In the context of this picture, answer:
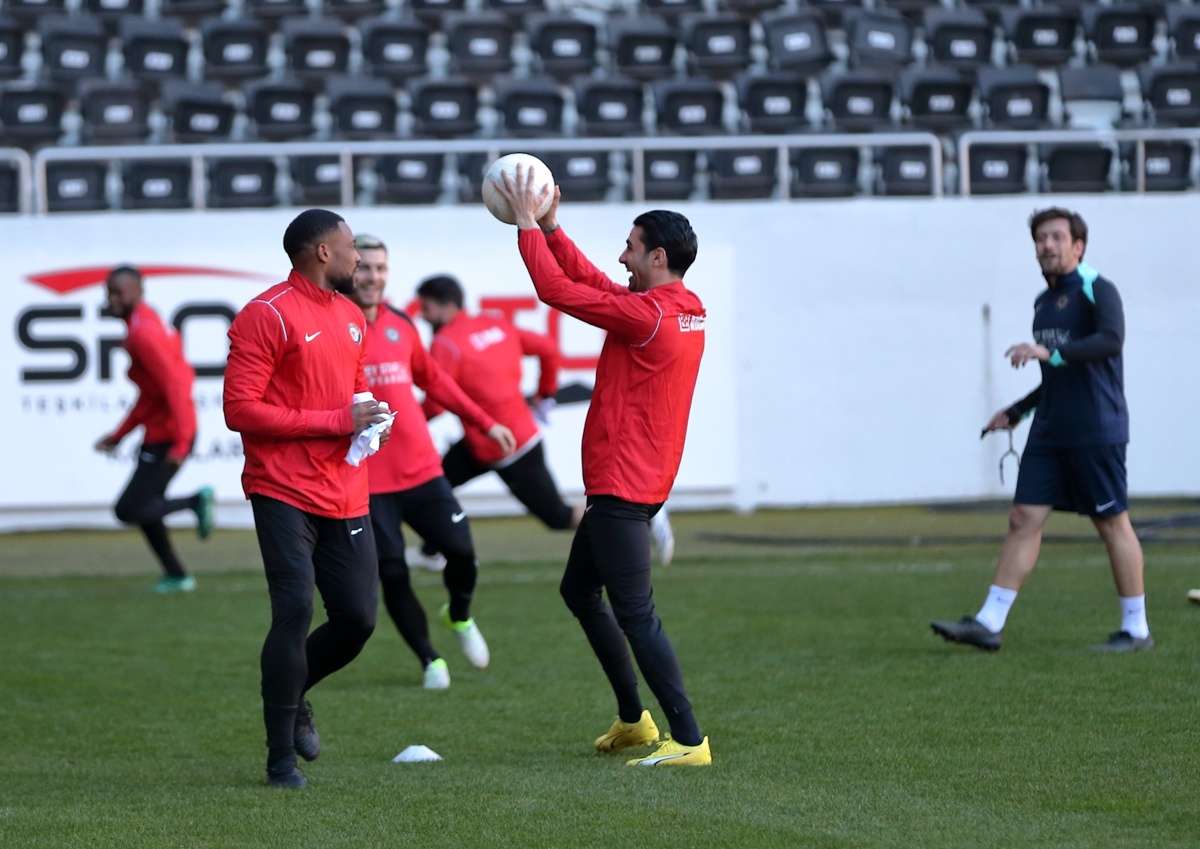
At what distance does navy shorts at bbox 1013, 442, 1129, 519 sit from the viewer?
304 inches

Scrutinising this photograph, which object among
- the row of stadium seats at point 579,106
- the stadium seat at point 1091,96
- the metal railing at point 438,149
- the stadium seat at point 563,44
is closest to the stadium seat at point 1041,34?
the stadium seat at point 1091,96

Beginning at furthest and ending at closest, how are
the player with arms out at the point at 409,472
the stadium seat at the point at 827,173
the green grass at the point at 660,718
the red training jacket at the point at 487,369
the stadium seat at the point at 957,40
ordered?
1. the stadium seat at the point at 957,40
2. the stadium seat at the point at 827,173
3. the red training jacket at the point at 487,369
4. the player with arms out at the point at 409,472
5. the green grass at the point at 660,718

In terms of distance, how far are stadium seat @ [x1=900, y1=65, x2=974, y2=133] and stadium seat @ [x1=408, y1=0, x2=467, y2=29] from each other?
19.6ft

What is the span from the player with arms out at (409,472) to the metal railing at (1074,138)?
1010cm

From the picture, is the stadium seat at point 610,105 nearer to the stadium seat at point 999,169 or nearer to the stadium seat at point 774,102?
the stadium seat at point 774,102

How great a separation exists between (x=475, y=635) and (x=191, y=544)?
25.3 ft

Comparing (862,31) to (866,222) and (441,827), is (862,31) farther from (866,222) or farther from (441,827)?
(441,827)

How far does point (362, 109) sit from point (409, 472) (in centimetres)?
1114

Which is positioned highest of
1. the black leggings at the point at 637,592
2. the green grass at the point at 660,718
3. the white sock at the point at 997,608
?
the black leggings at the point at 637,592

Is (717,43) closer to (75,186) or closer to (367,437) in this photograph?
(75,186)

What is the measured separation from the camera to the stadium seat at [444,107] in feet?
59.2

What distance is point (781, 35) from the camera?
19.3 meters

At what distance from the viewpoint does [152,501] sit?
1159 cm

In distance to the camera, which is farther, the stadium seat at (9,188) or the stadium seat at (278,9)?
the stadium seat at (278,9)
